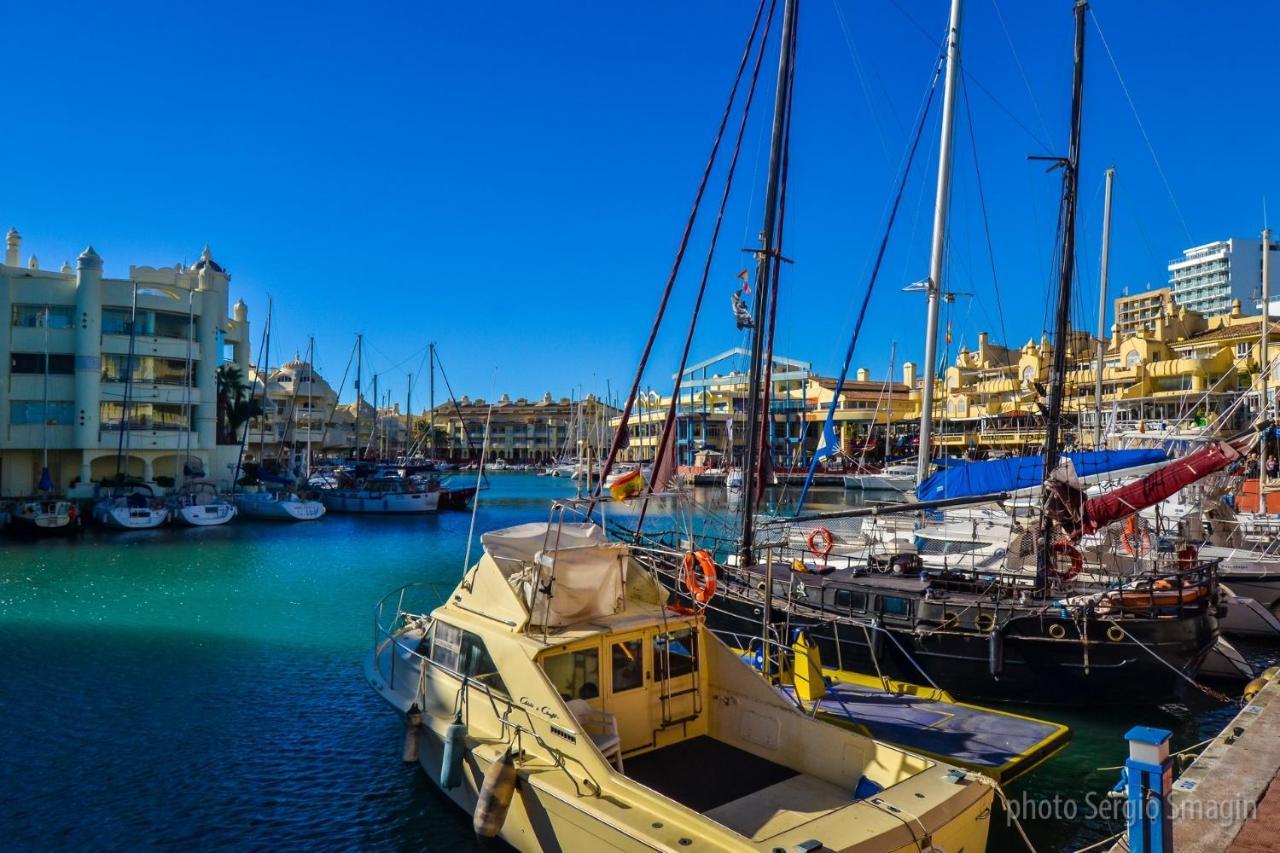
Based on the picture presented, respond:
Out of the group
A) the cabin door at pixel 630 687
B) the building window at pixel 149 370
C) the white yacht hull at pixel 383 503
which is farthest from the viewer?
the white yacht hull at pixel 383 503

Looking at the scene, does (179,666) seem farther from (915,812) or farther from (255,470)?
(255,470)

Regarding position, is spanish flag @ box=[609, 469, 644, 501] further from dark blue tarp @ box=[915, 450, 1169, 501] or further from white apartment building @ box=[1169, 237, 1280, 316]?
white apartment building @ box=[1169, 237, 1280, 316]

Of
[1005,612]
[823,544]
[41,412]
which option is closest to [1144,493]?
[1005,612]

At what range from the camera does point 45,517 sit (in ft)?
141

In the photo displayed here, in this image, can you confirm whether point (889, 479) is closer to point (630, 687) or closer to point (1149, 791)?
point (630, 687)

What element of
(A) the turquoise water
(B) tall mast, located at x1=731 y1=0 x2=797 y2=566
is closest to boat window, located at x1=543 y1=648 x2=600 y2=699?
(A) the turquoise water

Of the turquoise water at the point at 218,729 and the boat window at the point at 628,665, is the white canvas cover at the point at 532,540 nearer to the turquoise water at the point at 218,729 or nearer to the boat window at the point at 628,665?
the boat window at the point at 628,665

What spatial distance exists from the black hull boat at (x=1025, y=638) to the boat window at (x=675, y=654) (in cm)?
268

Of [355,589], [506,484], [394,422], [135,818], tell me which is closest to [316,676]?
[135,818]

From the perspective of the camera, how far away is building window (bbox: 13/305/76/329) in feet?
168

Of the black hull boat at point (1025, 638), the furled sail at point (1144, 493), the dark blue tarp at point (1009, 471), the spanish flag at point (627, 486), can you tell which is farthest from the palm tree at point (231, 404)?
the furled sail at point (1144, 493)

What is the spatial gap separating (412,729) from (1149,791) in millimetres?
8769

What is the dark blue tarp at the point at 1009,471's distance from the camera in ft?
75.5

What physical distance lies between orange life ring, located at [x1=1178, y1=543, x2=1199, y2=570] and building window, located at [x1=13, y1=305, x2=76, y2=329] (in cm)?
5897
